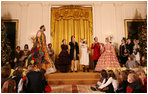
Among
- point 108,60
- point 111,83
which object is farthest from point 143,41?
point 111,83

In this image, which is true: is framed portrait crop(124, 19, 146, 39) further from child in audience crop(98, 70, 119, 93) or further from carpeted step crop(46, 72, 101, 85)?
child in audience crop(98, 70, 119, 93)

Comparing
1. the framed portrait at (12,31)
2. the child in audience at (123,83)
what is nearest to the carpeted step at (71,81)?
the child in audience at (123,83)

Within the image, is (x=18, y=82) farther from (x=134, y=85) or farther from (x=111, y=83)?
(x=134, y=85)

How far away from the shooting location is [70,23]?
8.51 meters

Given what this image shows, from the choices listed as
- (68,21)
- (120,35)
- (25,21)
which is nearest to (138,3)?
(120,35)

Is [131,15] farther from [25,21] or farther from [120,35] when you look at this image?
[25,21]

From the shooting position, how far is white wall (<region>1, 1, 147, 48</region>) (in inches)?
331

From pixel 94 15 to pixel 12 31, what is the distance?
218 inches

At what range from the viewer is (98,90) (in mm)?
3982

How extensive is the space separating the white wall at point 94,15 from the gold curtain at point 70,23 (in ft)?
1.11

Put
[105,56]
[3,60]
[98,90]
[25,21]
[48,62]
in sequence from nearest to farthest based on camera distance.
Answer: [98,90] < [48,62] < [105,56] < [3,60] < [25,21]

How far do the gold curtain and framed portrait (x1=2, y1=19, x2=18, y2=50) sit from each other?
2.40 metres

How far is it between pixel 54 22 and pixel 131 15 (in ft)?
17.1

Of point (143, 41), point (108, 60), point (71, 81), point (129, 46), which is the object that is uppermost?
point (143, 41)
